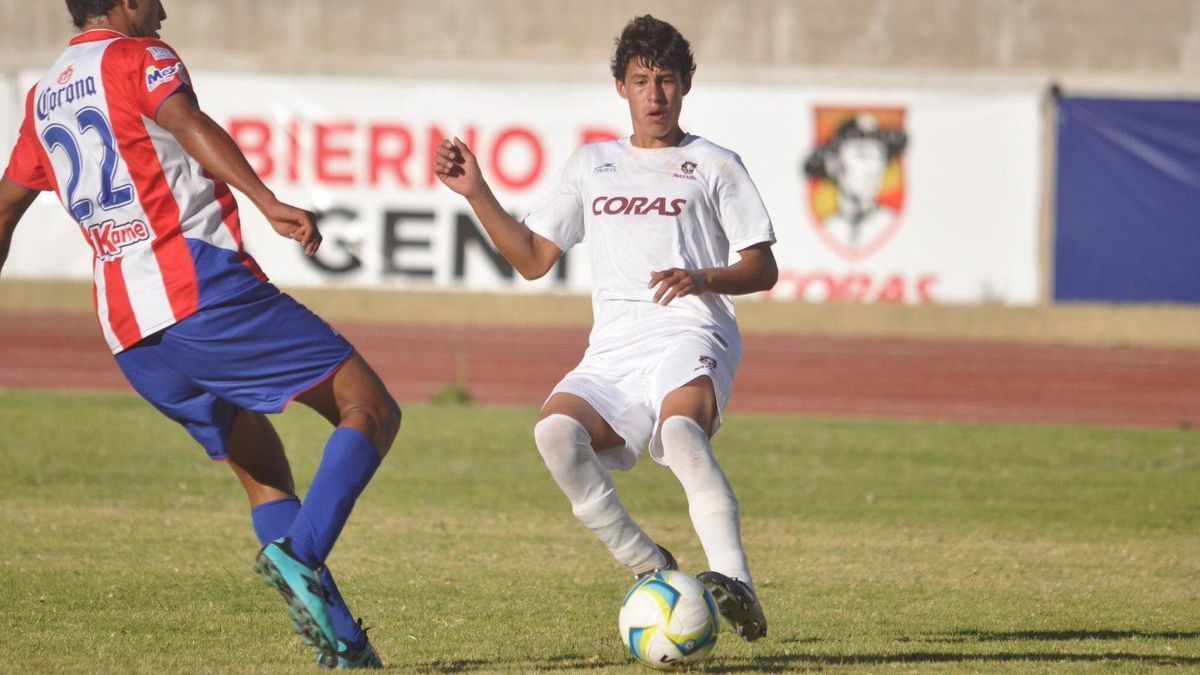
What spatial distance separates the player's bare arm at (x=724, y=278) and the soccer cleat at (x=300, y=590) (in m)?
1.44

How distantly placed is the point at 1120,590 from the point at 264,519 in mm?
3809

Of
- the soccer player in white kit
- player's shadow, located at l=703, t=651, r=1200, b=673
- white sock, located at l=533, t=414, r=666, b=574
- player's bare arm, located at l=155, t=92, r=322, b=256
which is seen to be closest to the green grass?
player's shadow, located at l=703, t=651, r=1200, b=673

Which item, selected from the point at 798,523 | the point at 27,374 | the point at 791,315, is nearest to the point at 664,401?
the point at 798,523

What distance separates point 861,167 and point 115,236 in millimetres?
18797

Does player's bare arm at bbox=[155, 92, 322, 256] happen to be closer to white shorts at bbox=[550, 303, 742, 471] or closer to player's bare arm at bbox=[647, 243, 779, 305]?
player's bare arm at bbox=[647, 243, 779, 305]

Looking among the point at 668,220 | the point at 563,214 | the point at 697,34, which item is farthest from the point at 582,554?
the point at 697,34

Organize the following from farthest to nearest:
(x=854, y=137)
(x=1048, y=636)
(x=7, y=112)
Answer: (x=7, y=112)
(x=854, y=137)
(x=1048, y=636)

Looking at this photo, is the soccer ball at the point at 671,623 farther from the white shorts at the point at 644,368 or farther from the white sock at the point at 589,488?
the white shorts at the point at 644,368

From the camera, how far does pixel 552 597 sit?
6695mm

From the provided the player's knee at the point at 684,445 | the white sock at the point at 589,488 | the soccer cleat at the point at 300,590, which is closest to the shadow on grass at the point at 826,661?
the white sock at the point at 589,488

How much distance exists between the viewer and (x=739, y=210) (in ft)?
18.9

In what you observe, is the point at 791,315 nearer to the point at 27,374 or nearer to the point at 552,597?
the point at 27,374

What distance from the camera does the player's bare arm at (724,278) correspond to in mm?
5363

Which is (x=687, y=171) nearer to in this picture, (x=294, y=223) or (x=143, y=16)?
(x=294, y=223)
